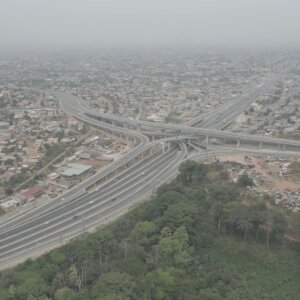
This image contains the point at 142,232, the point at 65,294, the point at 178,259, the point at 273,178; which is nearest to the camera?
the point at 65,294

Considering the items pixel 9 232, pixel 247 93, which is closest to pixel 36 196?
pixel 9 232

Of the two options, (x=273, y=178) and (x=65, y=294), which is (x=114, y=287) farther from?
(x=273, y=178)

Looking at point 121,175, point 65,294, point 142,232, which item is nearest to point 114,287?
point 65,294

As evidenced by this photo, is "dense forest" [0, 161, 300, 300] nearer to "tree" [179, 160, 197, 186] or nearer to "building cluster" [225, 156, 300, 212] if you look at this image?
"building cluster" [225, 156, 300, 212]

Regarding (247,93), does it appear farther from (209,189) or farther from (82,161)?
(209,189)

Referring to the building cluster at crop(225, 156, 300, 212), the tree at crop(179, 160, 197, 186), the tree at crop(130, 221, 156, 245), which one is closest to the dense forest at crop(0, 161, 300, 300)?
the tree at crop(130, 221, 156, 245)

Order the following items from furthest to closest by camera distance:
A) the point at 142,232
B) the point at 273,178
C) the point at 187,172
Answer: the point at 273,178, the point at 187,172, the point at 142,232
